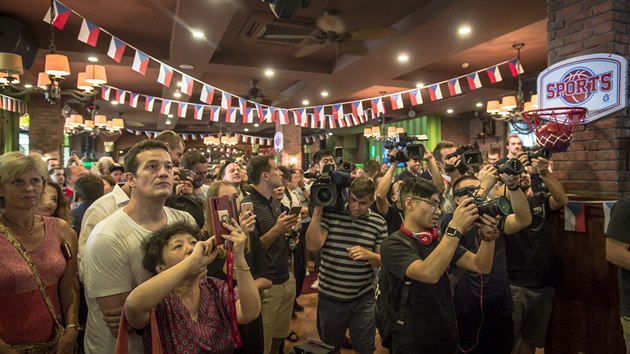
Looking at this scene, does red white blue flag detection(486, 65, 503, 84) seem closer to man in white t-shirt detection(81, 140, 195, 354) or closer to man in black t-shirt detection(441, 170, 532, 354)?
man in black t-shirt detection(441, 170, 532, 354)

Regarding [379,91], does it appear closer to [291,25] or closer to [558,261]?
[291,25]

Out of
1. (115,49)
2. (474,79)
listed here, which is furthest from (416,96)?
(115,49)

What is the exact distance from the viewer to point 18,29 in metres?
5.05

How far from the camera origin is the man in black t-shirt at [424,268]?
1708mm

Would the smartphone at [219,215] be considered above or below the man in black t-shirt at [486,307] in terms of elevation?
above

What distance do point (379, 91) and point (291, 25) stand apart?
4.69 meters

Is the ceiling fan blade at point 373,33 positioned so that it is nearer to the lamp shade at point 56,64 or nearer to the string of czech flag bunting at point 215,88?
the string of czech flag bunting at point 215,88

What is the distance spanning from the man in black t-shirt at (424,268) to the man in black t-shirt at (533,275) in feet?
3.01

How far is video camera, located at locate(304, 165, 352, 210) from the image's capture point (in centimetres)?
239

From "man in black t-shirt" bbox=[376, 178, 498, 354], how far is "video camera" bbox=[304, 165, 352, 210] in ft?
1.77

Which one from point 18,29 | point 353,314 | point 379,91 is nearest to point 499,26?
point 353,314

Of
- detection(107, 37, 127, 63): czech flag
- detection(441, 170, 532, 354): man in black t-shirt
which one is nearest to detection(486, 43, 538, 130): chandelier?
detection(441, 170, 532, 354): man in black t-shirt

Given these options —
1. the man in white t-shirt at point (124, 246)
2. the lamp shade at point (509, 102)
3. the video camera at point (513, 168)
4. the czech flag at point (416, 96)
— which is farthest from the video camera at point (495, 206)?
the lamp shade at point (509, 102)

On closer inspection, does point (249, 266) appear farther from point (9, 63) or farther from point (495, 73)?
point (495, 73)
